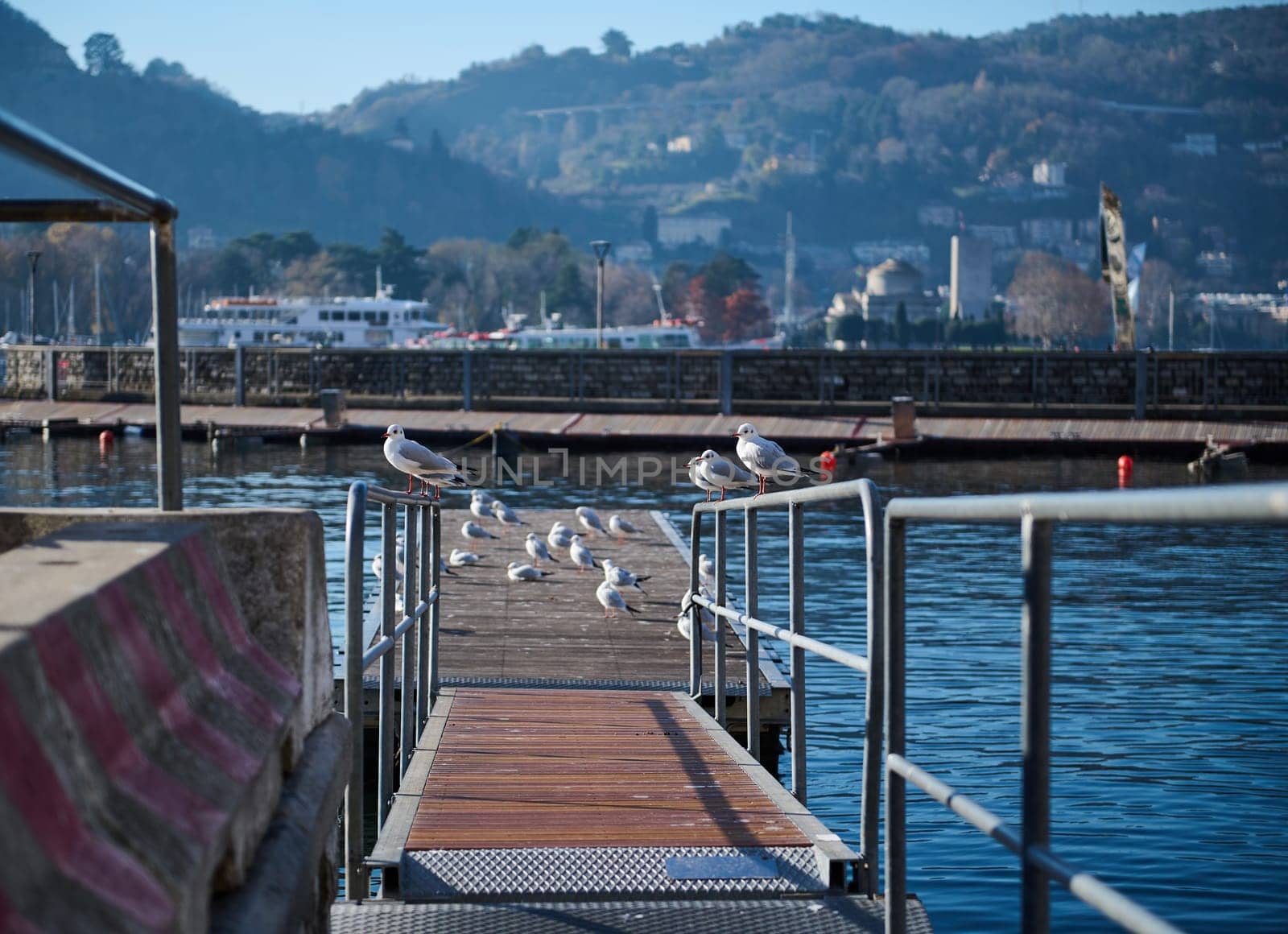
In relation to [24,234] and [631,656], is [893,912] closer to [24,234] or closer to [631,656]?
[631,656]

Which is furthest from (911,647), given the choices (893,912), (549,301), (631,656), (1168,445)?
(549,301)

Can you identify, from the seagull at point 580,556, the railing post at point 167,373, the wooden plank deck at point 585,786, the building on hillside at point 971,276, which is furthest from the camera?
the building on hillside at point 971,276

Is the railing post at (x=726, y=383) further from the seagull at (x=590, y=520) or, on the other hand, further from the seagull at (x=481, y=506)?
the seagull at (x=590, y=520)

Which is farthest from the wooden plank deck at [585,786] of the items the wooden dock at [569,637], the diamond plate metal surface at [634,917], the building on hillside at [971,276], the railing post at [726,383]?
the building on hillside at [971,276]

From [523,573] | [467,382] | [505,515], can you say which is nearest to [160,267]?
[523,573]

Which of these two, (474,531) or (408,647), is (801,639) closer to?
(408,647)

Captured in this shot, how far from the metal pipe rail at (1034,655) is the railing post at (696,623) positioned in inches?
163

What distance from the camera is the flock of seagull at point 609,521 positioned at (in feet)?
32.7

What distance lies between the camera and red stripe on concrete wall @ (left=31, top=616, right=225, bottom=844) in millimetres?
1986

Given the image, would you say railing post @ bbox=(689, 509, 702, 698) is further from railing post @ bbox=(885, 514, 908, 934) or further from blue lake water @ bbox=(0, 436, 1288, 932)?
railing post @ bbox=(885, 514, 908, 934)

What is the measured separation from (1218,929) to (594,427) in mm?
26030

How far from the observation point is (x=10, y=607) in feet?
6.66

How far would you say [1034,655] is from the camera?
2430mm

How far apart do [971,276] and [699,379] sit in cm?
16320
